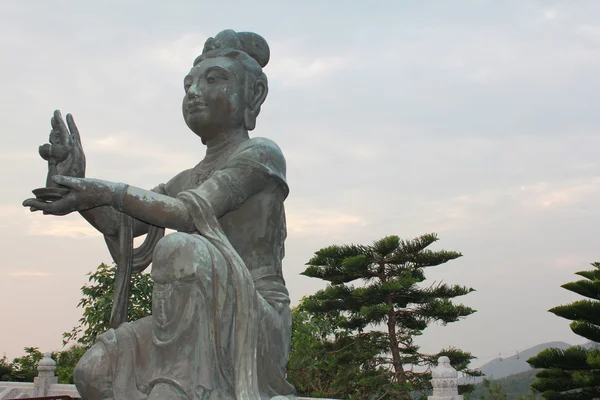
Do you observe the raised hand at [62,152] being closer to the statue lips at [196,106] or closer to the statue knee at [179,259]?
the statue lips at [196,106]

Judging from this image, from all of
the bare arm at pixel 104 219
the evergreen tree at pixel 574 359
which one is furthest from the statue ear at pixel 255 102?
the evergreen tree at pixel 574 359

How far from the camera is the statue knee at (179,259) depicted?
260cm

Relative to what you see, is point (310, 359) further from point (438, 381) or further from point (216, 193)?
point (216, 193)

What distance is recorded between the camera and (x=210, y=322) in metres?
2.66

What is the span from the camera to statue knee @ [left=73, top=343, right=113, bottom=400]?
2711 mm

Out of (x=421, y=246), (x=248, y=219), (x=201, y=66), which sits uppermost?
(x=421, y=246)

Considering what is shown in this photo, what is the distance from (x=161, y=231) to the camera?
140 inches

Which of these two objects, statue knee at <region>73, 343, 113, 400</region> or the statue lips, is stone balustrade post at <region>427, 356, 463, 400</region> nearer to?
the statue lips

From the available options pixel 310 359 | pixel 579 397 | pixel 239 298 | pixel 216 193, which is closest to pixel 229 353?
pixel 239 298

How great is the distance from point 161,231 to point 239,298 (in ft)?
3.22

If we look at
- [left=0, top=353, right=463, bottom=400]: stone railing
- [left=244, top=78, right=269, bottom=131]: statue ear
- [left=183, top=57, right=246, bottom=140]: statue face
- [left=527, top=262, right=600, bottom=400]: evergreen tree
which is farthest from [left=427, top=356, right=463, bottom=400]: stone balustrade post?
[left=183, top=57, right=246, bottom=140]: statue face

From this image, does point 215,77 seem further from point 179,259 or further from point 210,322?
point 210,322

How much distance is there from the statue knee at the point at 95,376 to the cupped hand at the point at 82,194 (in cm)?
64

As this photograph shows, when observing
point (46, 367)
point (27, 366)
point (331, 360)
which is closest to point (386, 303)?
point (331, 360)
